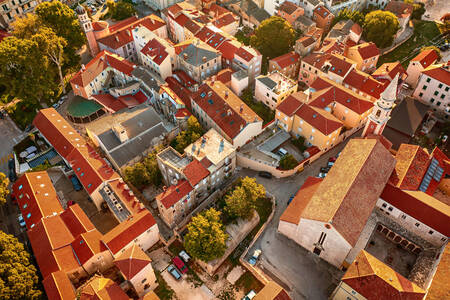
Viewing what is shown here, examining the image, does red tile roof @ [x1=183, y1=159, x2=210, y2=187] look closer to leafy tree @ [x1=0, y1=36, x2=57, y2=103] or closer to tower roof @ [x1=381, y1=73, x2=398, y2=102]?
tower roof @ [x1=381, y1=73, x2=398, y2=102]

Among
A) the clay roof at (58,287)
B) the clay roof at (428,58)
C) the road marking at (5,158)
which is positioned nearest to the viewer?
the clay roof at (58,287)

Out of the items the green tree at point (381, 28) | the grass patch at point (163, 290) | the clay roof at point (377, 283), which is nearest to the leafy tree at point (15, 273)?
the grass patch at point (163, 290)

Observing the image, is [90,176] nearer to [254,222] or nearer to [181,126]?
[181,126]

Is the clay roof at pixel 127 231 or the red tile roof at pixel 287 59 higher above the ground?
the red tile roof at pixel 287 59

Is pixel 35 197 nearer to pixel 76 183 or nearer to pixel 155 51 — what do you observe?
pixel 76 183

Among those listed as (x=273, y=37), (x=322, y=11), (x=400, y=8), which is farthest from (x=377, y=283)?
(x=400, y=8)

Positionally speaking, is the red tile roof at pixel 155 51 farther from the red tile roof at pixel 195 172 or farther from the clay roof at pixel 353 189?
the clay roof at pixel 353 189

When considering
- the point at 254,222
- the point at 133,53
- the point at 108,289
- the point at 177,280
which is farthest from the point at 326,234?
the point at 133,53
